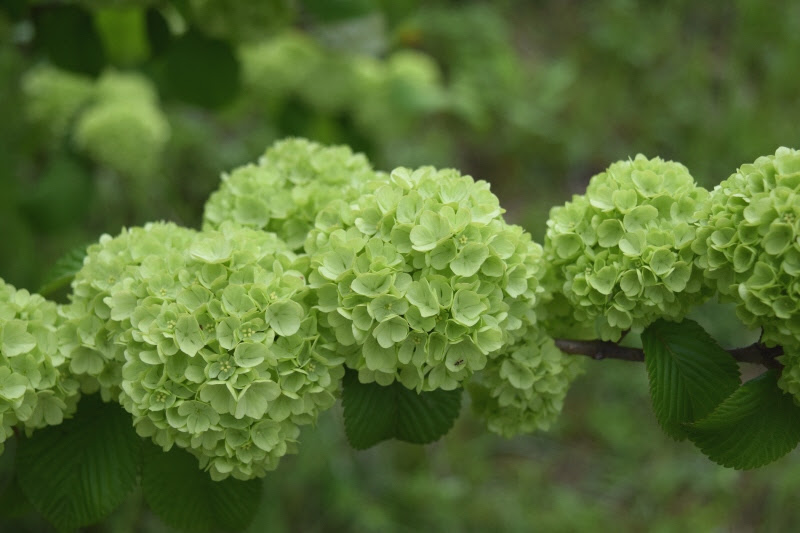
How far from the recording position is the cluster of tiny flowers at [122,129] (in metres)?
2.36

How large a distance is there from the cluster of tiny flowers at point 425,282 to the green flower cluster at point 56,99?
191 cm

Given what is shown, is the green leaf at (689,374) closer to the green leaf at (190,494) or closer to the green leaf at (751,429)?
the green leaf at (751,429)

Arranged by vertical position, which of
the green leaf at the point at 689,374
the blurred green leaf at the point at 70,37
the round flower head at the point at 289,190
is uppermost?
the blurred green leaf at the point at 70,37

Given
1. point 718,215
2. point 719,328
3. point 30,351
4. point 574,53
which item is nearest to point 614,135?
point 574,53

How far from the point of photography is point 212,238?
1.04 meters

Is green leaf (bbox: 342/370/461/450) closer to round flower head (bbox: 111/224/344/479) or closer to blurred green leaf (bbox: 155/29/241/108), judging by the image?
round flower head (bbox: 111/224/344/479)

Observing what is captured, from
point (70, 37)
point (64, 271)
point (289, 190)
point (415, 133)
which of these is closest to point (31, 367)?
point (64, 271)

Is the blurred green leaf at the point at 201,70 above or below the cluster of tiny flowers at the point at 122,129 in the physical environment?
below

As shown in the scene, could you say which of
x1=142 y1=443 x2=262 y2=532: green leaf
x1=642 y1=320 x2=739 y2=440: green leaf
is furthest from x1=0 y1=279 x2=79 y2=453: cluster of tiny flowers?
x1=642 y1=320 x2=739 y2=440: green leaf

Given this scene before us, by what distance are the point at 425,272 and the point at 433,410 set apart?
10.1 inches

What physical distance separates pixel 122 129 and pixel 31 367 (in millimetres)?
1514

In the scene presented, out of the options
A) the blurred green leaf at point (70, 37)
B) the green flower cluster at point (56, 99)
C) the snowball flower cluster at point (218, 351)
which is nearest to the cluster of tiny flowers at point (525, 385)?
the snowball flower cluster at point (218, 351)

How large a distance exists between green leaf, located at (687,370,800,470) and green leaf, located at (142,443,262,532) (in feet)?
2.19

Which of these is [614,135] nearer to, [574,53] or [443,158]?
[574,53]
